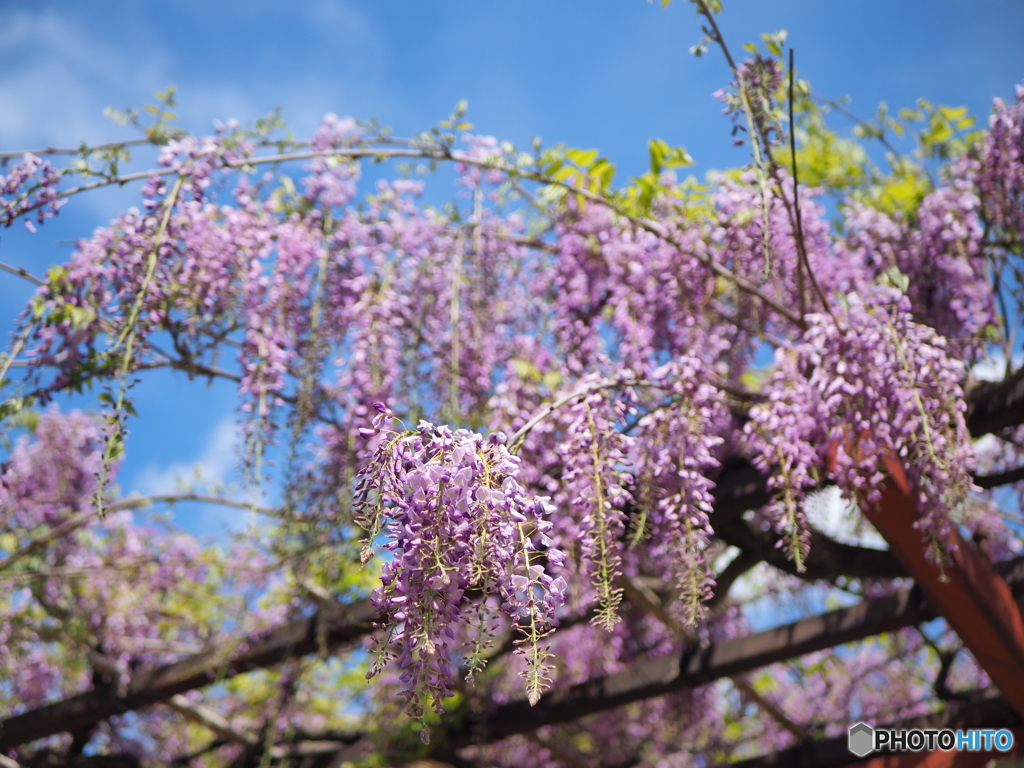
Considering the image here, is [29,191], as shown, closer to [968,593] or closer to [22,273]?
[22,273]

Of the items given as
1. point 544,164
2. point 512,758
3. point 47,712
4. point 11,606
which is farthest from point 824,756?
point 11,606

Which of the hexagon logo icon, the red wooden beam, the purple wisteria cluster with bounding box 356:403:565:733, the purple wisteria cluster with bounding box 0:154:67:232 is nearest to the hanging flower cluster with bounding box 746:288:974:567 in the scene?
the red wooden beam

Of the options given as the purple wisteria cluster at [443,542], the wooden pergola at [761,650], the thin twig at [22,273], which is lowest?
the purple wisteria cluster at [443,542]

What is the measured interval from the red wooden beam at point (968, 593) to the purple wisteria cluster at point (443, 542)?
1141mm

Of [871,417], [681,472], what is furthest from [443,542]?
[871,417]

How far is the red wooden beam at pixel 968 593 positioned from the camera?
2.19 meters

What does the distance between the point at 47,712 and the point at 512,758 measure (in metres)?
2.02

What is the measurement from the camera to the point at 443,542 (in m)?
1.35

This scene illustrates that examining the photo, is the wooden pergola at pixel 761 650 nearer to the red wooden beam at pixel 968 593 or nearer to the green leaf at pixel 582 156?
the red wooden beam at pixel 968 593

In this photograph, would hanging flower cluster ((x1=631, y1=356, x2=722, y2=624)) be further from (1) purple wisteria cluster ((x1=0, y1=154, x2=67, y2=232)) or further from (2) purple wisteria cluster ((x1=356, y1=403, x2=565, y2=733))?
(1) purple wisteria cluster ((x1=0, y1=154, x2=67, y2=232))

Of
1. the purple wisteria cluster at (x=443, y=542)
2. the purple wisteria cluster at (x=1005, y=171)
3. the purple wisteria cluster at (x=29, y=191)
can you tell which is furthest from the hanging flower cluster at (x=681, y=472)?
the purple wisteria cluster at (x=29, y=191)

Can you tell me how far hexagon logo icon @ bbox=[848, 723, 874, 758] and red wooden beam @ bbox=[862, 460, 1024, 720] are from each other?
2.40ft

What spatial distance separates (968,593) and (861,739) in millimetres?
1058

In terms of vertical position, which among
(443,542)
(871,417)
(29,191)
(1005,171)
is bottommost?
(443,542)
